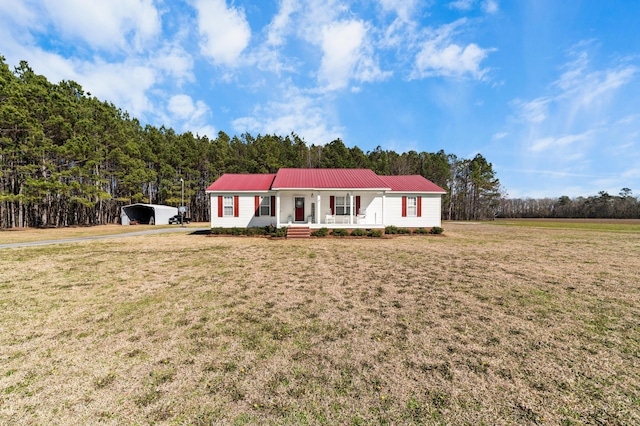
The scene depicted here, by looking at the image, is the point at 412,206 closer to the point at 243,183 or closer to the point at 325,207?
Answer: the point at 325,207

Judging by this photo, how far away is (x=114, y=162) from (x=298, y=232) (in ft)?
117

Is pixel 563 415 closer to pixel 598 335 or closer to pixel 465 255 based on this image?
pixel 598 335

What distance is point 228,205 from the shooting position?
62.8 ft

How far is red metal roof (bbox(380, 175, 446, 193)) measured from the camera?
66.1ft

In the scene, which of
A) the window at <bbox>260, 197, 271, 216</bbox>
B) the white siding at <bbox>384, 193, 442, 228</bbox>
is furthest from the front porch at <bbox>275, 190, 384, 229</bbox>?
the white siding at <bbox>384, 193, 442, 228</bbox>

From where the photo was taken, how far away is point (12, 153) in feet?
80.3

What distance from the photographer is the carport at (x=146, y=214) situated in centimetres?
3116

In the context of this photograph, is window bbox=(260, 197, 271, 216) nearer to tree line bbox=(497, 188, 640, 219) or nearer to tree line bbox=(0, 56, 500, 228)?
tree line bbox=(0, 56, 500, 228)

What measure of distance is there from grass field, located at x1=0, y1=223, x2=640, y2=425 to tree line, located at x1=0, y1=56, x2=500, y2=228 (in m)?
26.2

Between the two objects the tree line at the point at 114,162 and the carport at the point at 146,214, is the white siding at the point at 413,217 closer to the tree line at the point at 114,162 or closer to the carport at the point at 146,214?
the tree line at the point at 114,162

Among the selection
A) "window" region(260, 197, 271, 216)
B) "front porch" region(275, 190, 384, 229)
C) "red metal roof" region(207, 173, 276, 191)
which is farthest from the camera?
"window" region(260, 197, 271, 216)

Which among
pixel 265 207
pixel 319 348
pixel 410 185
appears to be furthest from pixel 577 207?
pixel 319 348

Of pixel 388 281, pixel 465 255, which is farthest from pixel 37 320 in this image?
pixel 465 255

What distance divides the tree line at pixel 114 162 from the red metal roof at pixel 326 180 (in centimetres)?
2075
